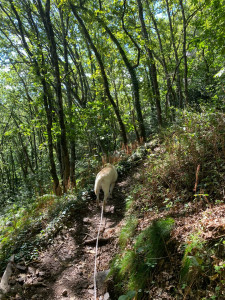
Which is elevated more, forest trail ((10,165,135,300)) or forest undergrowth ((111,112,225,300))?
forest undergrowth ((111,112,225,300))

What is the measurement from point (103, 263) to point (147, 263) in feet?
4.42

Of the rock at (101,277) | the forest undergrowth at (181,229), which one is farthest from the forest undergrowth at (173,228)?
the rock at (101,277)

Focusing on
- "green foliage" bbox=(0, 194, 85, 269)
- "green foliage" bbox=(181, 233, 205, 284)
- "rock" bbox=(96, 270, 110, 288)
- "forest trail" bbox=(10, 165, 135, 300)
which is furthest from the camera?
"green foliage" bbox=(0, 194, 85, 269)

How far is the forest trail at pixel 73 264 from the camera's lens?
10.3 ft

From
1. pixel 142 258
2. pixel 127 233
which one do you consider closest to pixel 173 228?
pixel 142 258

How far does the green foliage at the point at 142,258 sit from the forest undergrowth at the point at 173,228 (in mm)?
11

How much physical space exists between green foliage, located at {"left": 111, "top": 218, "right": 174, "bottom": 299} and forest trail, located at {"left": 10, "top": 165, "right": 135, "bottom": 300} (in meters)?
0.33

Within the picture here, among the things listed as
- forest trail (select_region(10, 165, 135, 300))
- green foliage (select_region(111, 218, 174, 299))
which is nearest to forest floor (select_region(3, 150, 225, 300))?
forest trail (select_region(10, 165, 135, 300))

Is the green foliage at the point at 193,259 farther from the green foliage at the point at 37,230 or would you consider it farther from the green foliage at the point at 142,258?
the green foliage at the point at 37,230

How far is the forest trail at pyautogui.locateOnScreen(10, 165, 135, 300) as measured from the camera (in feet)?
10.3

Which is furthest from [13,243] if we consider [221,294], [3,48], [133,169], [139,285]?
[3,48]

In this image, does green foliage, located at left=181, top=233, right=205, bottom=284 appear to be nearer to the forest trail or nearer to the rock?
the forest trail

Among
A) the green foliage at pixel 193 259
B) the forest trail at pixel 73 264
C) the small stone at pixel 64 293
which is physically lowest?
the small stone at pixel 64 293

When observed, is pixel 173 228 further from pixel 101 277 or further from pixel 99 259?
pixel 99 259
